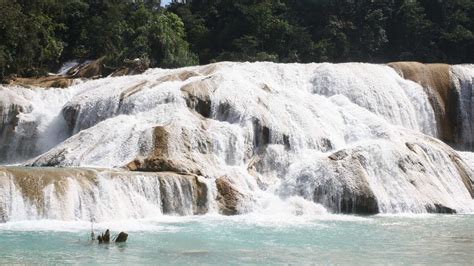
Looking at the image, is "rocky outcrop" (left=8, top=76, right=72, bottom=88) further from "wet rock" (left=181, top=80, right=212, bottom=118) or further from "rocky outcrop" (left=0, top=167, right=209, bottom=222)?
"rocky outcrop" (left=0, top=167, right=209, bottom=222)

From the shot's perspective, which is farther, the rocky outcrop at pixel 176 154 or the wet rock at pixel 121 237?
the rocky outcrop at pixel 176 154

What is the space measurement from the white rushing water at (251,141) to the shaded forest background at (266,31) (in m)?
14.3

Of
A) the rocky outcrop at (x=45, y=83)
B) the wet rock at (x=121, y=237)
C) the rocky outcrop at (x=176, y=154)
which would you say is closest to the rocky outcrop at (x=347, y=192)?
the rocky outcrop at (x=176, y=154)

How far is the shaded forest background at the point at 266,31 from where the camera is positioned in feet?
155

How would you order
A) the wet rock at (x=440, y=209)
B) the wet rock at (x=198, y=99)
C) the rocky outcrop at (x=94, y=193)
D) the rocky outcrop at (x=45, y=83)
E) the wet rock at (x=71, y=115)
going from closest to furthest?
1. the rocky outcrop at (x=94, y=193)
2. the wet rock at (x=440, y=209)
3. the wet rock at (x=198, y=99)
4. the wet rock at (x=71, y=115)
5. the rocky outcrop at (x=45, y=83)

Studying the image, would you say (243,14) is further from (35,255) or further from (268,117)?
(35,255)

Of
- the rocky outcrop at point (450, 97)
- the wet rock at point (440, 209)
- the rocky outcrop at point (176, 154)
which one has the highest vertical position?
the rocky outcrop at point (450, 97)

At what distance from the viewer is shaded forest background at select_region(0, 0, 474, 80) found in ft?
155

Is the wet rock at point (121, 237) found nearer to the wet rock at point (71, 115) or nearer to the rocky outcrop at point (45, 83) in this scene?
the wet rock at point (71, 115)

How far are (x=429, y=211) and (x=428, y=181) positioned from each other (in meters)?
1.55

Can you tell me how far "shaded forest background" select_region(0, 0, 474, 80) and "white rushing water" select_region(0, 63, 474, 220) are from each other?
14.3 m

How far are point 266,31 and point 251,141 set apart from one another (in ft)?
97.7

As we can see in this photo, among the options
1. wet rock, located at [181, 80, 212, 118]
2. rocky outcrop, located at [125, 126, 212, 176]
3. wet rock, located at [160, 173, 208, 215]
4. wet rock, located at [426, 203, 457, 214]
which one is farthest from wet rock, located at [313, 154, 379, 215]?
wet rock, located at [181, 80, 212, 118]

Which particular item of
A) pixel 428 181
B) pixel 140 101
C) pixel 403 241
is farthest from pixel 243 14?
pixel 403 241
